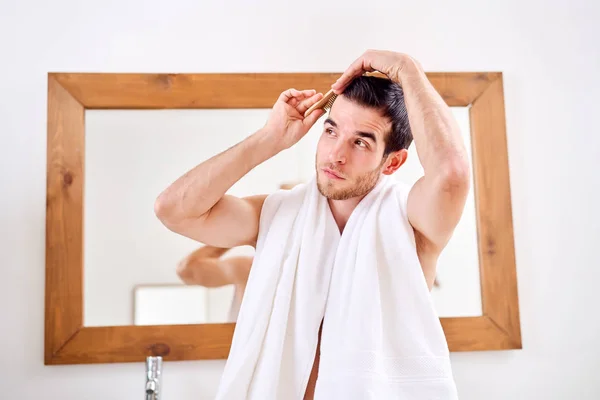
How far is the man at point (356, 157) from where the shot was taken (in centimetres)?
129

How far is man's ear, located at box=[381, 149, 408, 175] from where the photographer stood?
1482 millimetres

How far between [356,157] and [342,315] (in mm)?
336

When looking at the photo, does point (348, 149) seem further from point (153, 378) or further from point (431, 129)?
point (153, 378)

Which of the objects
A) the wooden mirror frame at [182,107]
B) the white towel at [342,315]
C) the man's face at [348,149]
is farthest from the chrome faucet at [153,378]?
the man's face at [348,149]

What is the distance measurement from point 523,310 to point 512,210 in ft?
0.98

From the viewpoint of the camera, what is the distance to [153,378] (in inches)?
64.4

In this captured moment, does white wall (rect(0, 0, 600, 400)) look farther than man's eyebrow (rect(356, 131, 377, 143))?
Yes

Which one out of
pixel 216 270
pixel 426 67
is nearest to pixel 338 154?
pixel 216 270

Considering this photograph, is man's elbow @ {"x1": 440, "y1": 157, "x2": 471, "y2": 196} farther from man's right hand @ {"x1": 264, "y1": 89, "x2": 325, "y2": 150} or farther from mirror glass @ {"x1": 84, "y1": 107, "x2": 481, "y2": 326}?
mirror glass @ {"x1": 84, "y1": 107, "x2": 481, "y2": 326}

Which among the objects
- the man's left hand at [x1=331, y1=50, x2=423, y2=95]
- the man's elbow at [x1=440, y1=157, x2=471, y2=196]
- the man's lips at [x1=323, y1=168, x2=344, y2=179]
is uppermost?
the man's left hand at [x1=331, y1=50, x2=423, y2=95]

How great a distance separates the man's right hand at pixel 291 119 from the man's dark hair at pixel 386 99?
10cm

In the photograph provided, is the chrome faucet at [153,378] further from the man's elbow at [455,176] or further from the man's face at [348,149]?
the man's elbow at [455,176]

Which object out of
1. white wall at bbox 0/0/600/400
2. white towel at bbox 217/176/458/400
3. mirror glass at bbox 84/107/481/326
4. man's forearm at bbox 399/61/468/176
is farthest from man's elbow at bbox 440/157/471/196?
white wall at bbox 0/0/600/400

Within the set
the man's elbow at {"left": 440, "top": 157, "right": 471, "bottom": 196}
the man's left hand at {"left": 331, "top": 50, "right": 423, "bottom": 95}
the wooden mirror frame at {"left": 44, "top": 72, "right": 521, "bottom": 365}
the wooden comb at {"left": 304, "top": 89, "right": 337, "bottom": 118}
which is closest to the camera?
the man's elbow at {"left": 440, "top": 157, "right": 471, "bottom": 196}
